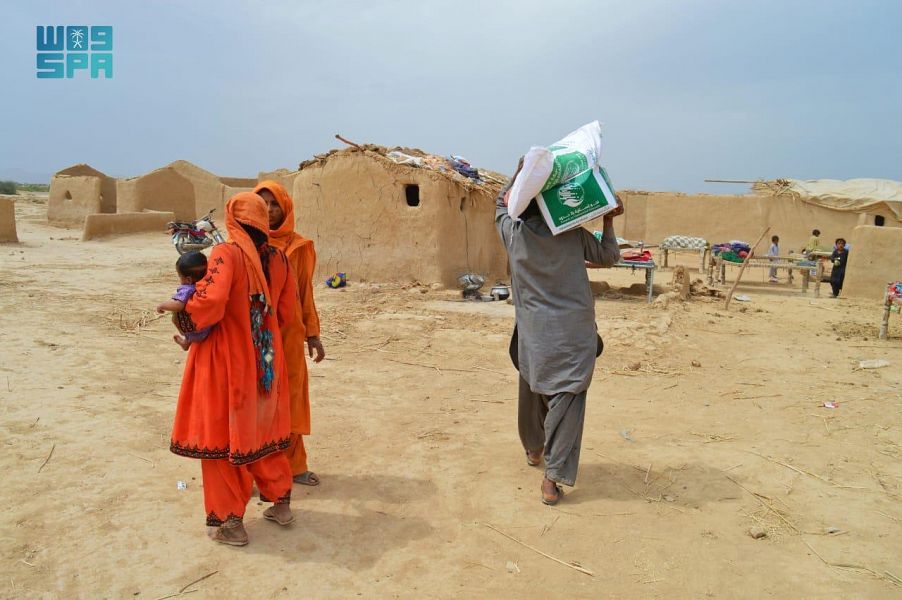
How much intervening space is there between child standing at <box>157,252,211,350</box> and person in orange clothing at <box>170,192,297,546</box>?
28 millimetres

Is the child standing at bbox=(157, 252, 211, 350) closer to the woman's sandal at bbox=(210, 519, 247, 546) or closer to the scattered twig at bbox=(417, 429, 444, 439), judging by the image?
the woman's sandal at bbox=(210, 519, 247, 546)

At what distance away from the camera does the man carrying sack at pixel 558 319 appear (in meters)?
3.16

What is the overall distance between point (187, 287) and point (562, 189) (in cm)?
168

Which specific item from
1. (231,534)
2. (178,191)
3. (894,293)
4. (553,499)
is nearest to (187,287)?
(231,534)

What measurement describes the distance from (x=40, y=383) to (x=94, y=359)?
824mm

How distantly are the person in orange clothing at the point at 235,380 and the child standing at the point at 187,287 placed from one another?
3 centimetres

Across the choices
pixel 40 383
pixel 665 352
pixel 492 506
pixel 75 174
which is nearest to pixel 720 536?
pixel 492 506

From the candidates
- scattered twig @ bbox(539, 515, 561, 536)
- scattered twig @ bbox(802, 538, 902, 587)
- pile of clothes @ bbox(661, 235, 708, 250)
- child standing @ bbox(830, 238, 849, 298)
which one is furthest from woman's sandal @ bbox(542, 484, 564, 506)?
pile of clothes @ bbox(661, 235, 708, 250)

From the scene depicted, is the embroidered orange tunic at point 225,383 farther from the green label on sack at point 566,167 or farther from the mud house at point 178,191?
the mud house at point 178,191

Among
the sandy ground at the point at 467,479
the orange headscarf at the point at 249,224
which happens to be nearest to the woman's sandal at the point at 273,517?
the sandy ground at the point at 467,479

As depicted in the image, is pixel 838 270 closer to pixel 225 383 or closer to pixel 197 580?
pixel 225 383

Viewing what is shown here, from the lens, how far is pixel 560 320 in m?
3.18

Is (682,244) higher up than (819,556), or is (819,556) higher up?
(682,244)

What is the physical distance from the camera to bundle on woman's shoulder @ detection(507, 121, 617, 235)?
296 cm
